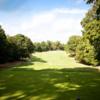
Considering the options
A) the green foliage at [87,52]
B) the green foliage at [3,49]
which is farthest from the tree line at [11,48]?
the green foliage at [87,52]

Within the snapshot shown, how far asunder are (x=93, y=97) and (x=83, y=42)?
149 ft

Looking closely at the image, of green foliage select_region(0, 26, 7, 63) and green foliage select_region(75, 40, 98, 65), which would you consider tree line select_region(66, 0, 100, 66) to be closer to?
green foliage select_region(75, 40, 98, 65)

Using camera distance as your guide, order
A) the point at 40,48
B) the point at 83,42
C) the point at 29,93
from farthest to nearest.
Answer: the point at 40,48
the point at 83,42
the point at 29,93

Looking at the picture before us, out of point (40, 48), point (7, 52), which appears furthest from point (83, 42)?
point (40, 48)

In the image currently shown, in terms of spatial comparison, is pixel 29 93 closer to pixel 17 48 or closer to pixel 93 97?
pixel 93 97

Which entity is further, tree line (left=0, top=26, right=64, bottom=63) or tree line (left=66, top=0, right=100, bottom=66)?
tree line (left=0, top=26, right=64, bottom=63)

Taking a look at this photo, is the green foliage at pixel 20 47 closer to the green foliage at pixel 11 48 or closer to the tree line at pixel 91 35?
the green foliage at pixel 11 48

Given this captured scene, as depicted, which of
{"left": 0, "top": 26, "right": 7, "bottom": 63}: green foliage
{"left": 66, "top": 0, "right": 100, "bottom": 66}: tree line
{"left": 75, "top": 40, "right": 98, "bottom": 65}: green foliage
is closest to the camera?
{"left": 66, "top": 0, "right": 100, "bottom": 66}: tree line

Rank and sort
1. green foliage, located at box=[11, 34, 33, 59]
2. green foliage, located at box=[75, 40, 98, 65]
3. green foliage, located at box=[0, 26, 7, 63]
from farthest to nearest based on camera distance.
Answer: green foliage, located at box=[11, 34, 33, 59] < green foliage, located at box=[0, 26, 7, 63] < green foliage, located at box=[75, 40, 98, 65]

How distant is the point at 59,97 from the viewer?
2289 cm

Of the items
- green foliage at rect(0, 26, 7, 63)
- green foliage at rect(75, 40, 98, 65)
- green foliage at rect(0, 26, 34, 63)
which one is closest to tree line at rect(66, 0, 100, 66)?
green foliage at rect(75, 40, 98, 65)

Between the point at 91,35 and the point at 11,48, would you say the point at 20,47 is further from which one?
the point at 91,35

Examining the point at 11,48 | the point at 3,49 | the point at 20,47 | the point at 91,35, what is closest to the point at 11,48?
the point at 11,48

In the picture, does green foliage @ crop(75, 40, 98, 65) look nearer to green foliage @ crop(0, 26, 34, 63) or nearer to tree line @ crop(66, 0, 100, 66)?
tree line @ crop(66, 0, 100, 66)
